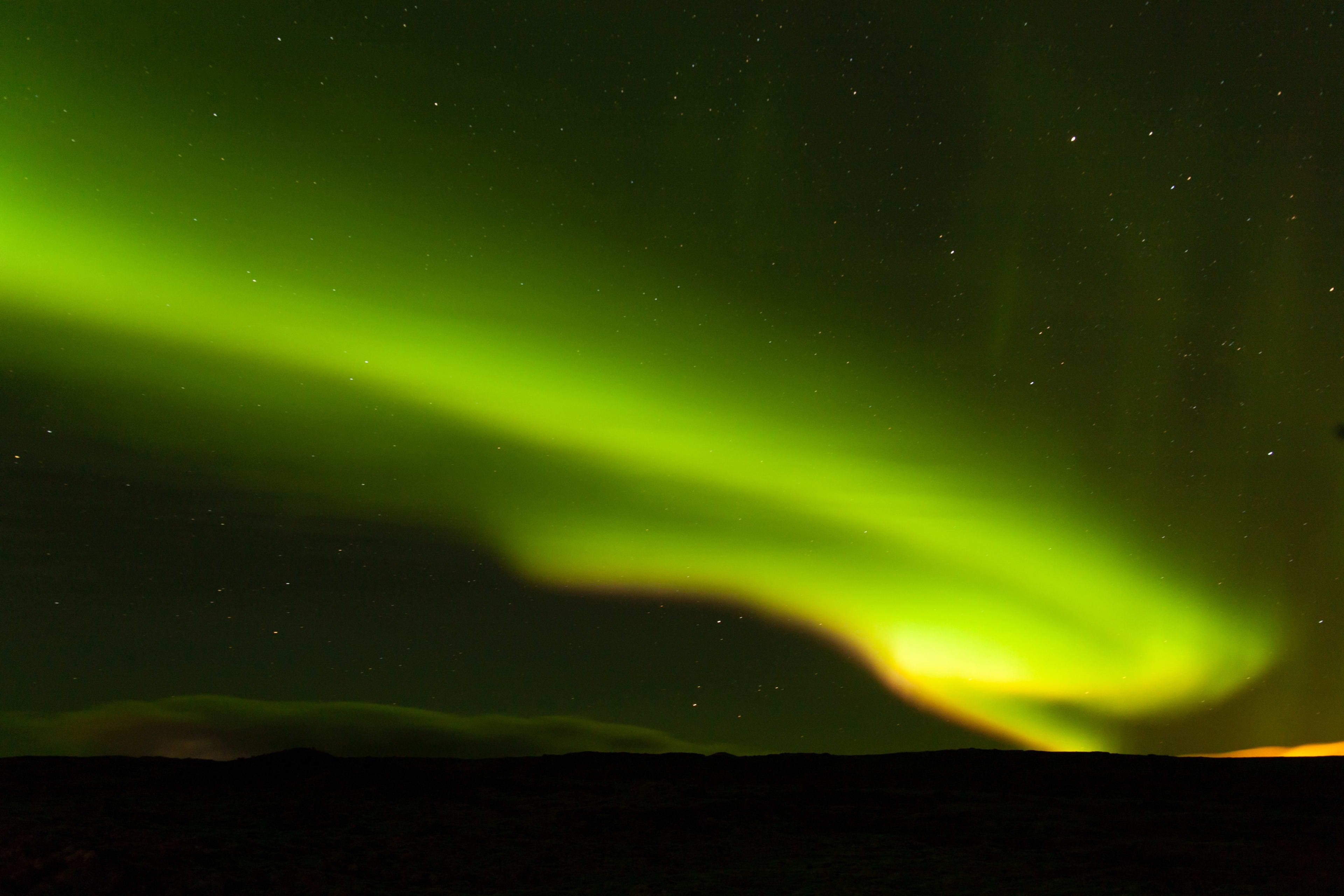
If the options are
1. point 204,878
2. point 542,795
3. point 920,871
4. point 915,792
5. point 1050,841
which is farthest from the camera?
point 915,792

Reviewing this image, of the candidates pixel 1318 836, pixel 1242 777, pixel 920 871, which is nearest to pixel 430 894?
pixel 920 871

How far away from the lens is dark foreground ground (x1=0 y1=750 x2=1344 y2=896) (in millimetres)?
8336

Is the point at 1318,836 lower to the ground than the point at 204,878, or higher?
higher

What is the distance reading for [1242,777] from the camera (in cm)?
1530

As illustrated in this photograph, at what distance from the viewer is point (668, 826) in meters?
11.4

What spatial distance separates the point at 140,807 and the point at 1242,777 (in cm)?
1630

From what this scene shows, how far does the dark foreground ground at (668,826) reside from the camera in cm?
834

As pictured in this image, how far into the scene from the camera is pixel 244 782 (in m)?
14.0

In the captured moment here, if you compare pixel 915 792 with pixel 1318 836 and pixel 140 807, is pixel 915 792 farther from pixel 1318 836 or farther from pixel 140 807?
pixel 140 807

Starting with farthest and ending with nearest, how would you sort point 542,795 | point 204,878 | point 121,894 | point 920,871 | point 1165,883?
point 542,795, point 920,871, point 1165,883, point 204,878, point 121,894

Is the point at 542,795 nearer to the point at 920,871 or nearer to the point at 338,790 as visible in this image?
the point at 338,790

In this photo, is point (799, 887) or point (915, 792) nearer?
point (799, 887)

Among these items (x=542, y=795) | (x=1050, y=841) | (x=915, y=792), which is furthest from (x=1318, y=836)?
(x=542, y=795)

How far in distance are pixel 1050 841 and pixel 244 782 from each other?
1114 centimetres
